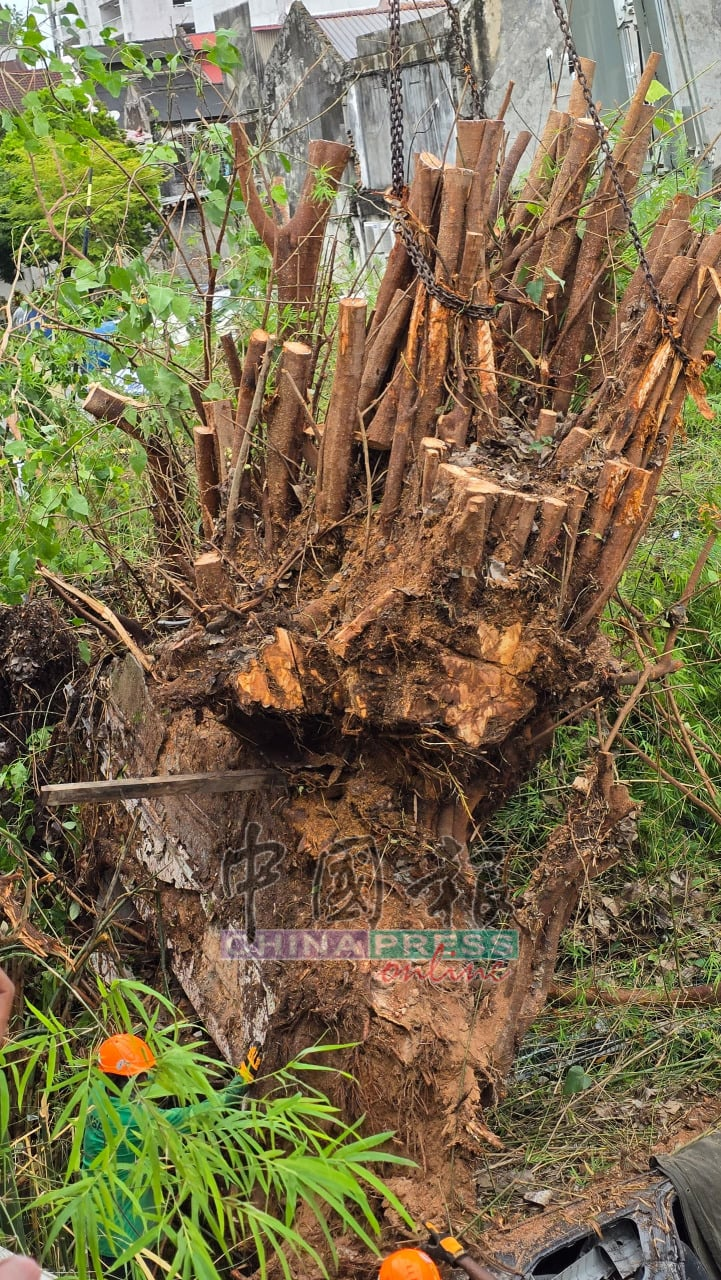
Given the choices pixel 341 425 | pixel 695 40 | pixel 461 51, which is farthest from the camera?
pixel 695 40

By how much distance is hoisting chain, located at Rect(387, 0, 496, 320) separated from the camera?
2.94 meters

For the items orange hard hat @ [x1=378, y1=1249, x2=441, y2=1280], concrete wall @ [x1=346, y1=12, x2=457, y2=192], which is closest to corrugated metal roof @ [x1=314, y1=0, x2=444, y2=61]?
concrete wall @ [x1=346, y1=12, x2=457, y2=192]

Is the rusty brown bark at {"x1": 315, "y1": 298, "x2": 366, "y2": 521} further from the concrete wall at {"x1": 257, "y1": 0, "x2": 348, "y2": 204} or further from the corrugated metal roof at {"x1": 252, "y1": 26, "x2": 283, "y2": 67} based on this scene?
the corrugated metal roof at {"x1": 252, "y1": 26, "x2": 283, "y2": 67}

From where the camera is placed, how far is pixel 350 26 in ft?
50.9

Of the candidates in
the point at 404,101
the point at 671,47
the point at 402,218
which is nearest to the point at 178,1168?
the point at 402,218

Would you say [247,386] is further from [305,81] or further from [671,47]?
[305,81]

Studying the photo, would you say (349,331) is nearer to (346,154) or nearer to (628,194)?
(346,154)

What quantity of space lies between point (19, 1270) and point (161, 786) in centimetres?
174

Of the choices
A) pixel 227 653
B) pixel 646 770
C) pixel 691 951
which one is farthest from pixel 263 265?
pixel 691 951

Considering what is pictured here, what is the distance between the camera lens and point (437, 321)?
3.01 meters

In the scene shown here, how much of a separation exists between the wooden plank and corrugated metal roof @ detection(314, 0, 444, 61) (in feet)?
43.0

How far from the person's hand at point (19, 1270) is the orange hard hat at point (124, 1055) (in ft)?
4.07

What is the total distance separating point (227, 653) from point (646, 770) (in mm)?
2530

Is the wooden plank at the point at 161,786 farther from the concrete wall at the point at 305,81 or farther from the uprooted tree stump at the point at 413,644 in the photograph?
the concrete wall at the point at 305,81
